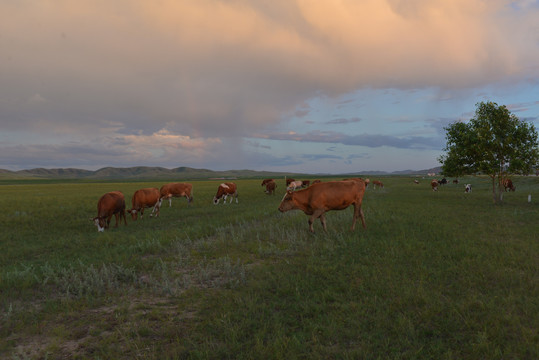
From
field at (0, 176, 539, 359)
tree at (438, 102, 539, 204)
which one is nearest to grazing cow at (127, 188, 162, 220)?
field at (0, 176, 539, 359)

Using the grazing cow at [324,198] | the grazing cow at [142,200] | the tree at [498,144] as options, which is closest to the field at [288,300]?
the grazing cow at [324,198]

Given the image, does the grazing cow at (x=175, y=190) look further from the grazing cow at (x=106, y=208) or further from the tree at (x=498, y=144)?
the tree at (x=498, y=144)

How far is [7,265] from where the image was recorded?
975 cm

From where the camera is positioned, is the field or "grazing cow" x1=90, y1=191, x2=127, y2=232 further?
"grazing cow" x1=90, y1=191, x2=127, y2=232

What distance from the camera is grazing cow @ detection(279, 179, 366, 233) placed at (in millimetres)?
→ 11633

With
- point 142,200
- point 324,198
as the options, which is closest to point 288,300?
point 324,198

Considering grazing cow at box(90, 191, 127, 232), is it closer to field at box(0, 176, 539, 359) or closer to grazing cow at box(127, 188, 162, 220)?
grazing cow at box(127, 188, 162, 220)

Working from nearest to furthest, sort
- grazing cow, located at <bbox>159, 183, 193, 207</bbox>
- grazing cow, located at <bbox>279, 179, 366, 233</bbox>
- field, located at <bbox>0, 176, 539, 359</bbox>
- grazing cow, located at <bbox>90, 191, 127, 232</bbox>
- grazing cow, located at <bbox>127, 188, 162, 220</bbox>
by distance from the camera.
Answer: field, located at <bbox>0, 176, 539, 359</bbox> < grazing cow, located at <bbox>279, 179, 366, 233</bbox> < grazing cow, located at <bbox>90, 191, 127, 232</bbox> < grazing cow, located at <bbox>127, 188, 162, 220</bbox> < grazing cow, located at <bbox>159, 183, 193, 207</bbox>

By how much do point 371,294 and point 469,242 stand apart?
6207 mm

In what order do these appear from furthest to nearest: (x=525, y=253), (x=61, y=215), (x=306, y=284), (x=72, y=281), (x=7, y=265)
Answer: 1. (x=61, y=215)
2. (x=7, y=265)
3. (x=525, y=253)
4. (x=72, y=281)
5. (x=306, y=284)

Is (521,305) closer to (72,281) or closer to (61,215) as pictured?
(72,281)

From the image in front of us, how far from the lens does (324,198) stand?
458 inches

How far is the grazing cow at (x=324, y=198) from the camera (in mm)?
11633

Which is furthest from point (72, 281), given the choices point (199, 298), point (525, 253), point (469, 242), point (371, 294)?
point (525, 253)
